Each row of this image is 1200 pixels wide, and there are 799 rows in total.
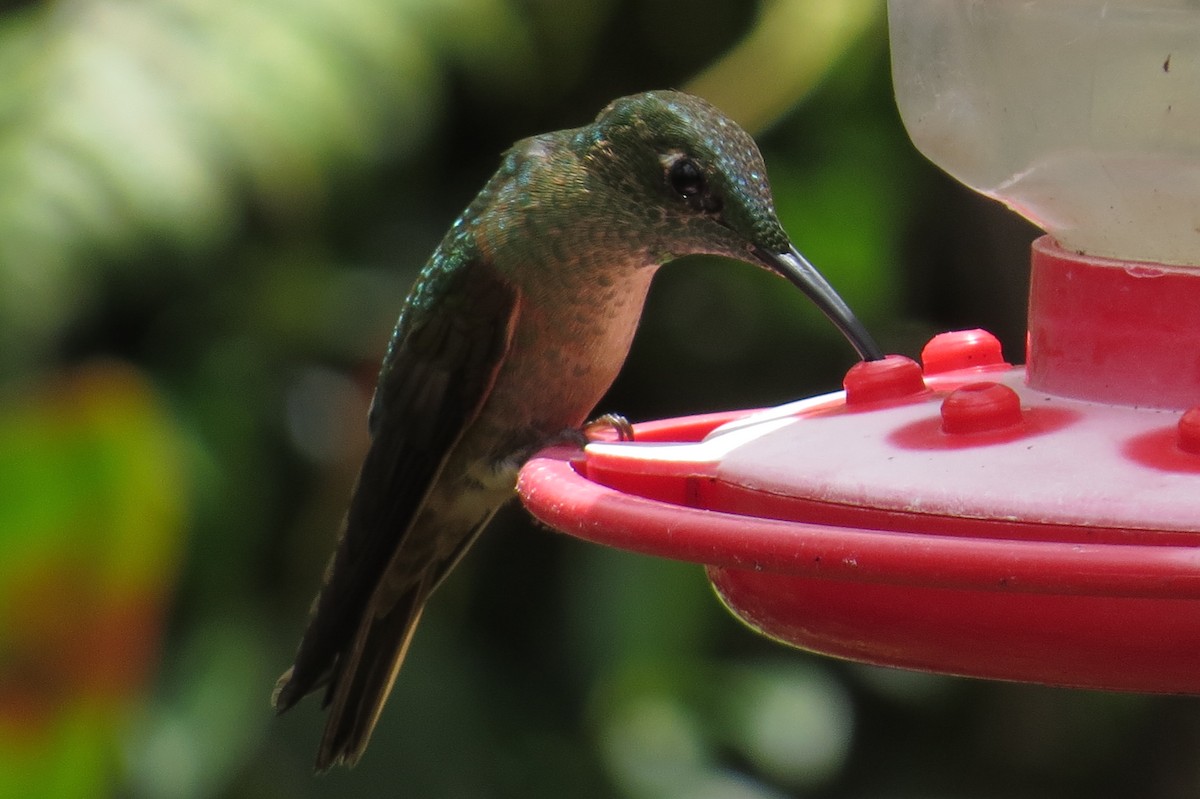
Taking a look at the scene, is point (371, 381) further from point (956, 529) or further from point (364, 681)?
point (956, 529)

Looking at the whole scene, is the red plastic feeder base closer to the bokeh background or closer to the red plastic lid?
the red plastic lid

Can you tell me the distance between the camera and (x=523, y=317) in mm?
3180

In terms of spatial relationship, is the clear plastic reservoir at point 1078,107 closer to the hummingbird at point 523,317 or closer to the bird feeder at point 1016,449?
the bird feeder at point 1016,449

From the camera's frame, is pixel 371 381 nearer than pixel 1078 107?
No

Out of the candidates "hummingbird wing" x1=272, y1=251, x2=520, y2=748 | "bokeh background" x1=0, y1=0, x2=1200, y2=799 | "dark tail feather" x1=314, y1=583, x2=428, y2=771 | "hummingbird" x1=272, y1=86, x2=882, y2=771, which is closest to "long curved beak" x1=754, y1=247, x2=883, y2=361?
"hummingbird" x1=272, y1=86, x2=882, y2=771

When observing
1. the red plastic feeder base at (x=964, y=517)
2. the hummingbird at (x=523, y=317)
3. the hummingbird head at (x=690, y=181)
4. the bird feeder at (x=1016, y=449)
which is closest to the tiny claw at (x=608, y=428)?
the hummingbird at (x=523, y=317)

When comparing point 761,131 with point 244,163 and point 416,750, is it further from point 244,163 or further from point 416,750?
point 416,750

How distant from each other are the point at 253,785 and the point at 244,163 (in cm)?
173

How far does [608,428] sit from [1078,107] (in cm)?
113

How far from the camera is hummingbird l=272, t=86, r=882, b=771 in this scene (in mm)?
2965

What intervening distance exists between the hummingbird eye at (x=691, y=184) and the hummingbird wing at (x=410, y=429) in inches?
16.1

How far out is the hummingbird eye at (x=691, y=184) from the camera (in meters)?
2.84

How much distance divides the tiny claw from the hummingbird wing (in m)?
0.21

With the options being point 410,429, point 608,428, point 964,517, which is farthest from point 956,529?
point 410,429
